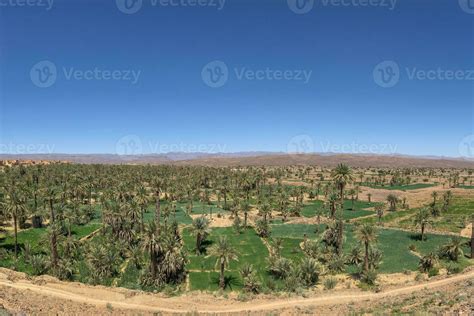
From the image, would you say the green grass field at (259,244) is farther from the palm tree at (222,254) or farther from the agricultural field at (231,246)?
the palm tree at (222,254)

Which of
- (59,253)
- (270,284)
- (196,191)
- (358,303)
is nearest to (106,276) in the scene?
(59,253)

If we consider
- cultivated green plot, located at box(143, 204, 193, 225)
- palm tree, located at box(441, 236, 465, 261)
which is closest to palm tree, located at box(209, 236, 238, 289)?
palm tree, located at box(441, 236, 465, 261)

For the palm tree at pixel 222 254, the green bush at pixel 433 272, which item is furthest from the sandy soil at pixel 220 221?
the green bush at pixel 433 272

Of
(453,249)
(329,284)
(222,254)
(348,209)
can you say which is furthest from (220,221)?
(453,249)

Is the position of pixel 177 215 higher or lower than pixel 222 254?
lower

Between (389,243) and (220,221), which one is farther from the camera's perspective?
(220,221)

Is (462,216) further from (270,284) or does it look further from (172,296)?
(172,296)

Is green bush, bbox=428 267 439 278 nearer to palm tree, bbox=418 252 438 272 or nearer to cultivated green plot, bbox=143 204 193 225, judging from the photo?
palm tree, bbox=418 252 438 272

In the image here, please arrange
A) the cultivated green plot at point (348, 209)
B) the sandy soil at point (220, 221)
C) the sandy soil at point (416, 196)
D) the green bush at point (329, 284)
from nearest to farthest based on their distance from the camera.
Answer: the green bush at point (329, 284)
the sandy soil at point (220, 221)
the cultivated green plot at point (348, 209)
the sandy soil at point (416, 196)

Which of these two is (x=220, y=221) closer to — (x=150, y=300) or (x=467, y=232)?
(x=467, y=232)
